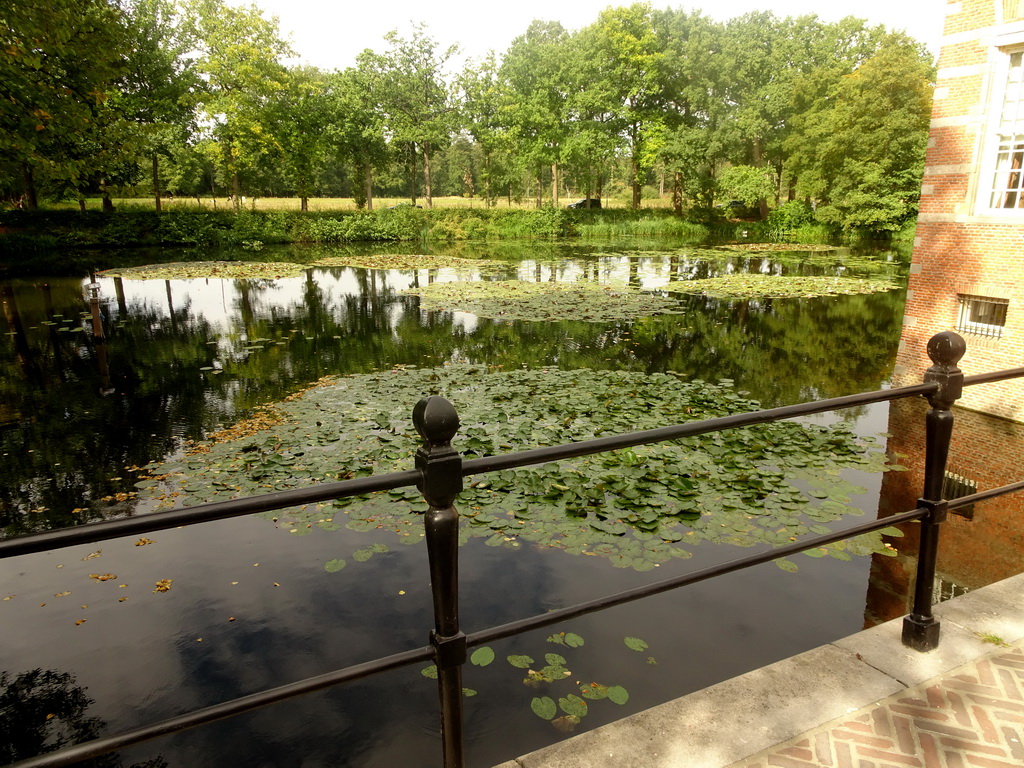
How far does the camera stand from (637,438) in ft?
6.93

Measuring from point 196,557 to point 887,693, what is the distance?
223 inches

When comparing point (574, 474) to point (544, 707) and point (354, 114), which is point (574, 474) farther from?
point (354, 114)

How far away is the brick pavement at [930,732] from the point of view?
2160mm

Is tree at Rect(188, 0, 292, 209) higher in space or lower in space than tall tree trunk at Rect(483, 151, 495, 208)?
higher

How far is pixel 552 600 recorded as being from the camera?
5.16m

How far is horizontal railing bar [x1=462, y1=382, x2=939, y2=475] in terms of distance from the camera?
1.85 metres

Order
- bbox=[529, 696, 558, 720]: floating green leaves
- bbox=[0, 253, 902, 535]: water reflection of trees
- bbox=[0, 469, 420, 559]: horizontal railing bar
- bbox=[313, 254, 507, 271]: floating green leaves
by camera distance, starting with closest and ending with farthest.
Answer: bbox=[0, 469, 420, 559]: horizontal railing bar < bbox=[529, 696, 558, 720]: floating green leaves < bbox=[0, 253, 902, 535]: water reflection of trees < bbox=[313, 254, 507, 271]: floating green leaves

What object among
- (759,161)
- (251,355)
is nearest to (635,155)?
(759,161)

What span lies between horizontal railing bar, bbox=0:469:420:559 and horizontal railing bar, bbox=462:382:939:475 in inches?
9.9

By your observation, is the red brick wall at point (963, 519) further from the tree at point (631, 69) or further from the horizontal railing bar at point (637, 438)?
the tree at point (631, 69)

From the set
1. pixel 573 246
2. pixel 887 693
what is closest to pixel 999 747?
pixel 887 693

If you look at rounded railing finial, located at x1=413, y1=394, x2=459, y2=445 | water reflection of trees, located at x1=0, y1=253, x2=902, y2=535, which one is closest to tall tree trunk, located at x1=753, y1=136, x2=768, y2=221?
water reflection of trees, located at x1=0, y1=253, x2=902, y2=535

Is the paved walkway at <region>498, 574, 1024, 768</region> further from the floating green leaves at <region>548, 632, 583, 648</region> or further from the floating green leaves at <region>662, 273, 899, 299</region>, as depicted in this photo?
the floating green leaves at <region>662, 273, 899, 299</region>

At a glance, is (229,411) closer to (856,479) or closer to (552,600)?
(552,600)
